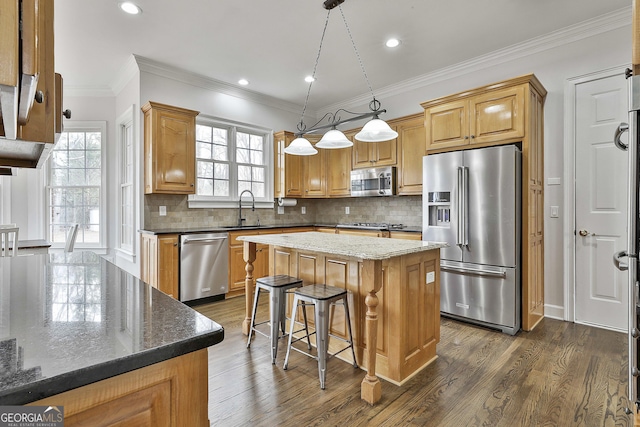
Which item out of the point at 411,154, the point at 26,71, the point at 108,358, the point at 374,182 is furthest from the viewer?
the point at 374,182

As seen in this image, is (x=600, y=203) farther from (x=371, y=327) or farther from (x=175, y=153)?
(x=175, y=153)

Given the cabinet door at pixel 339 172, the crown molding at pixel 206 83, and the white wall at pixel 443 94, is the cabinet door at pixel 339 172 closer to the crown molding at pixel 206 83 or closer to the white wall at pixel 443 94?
the white wall at pixel 443 94

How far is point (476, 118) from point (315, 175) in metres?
2.83

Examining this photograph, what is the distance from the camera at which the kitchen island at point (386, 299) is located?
205 centimetres

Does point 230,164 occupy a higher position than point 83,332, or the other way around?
point 230,164

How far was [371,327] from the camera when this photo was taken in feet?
6.85

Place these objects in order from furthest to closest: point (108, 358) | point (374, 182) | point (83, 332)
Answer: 1. point (374, 182)
2. point (83, 332)
3. point (108, 358)

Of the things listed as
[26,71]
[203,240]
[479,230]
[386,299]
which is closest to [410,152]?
[479,230]

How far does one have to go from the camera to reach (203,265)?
405 centimetres

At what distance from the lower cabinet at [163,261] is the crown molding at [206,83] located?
2.08 meters

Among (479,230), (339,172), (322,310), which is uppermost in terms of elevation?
(339,172)

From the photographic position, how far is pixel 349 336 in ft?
8.04

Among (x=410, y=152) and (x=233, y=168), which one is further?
(x=233, y=168)

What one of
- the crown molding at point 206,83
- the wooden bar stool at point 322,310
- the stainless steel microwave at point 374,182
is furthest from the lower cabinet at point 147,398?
the crown molding at point 206,83
